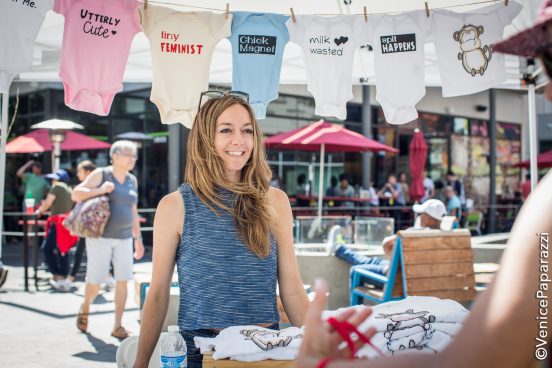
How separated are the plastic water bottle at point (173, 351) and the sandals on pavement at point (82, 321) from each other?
4.47 meters

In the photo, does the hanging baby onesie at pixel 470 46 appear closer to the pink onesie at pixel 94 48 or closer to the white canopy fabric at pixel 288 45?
the white canopy fabric at pixel 288 45

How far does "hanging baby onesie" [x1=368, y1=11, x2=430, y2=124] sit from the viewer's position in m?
4.30

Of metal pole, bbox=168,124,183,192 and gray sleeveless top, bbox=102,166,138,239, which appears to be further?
metal pole, bbox=168,124,183,192

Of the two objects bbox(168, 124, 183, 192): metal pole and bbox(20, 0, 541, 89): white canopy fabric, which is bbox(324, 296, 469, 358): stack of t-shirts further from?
bbox(168, 124, 183, 192): metal pole

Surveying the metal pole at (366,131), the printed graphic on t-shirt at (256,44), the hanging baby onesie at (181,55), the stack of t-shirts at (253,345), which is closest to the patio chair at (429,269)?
the printed graphic on t-shirt at (256,44)

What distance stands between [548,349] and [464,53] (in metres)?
3.95

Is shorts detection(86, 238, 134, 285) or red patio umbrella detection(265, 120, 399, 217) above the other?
red patio umbrella detection(265, 120, 399, 217)

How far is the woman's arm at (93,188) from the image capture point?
19.1 feet

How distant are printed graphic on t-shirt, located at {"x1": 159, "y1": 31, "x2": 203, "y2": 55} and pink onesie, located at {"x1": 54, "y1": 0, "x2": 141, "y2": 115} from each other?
23cm

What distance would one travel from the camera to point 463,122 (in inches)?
843

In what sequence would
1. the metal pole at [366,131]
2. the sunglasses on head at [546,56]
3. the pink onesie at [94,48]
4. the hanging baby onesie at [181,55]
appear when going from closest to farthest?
the sunglasses on head at [546,56] → the pink onesie at [94,48] → the hanging baby onesie at [181,55] → the metal pole at [366,131]

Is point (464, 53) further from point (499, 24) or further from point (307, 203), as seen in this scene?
point (307, 203)

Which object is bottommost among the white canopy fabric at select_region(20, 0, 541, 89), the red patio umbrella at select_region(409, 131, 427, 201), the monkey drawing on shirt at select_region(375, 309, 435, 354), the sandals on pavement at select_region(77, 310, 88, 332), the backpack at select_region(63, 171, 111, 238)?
the sandals on pavement at select_region(77, 310, 88, 332)

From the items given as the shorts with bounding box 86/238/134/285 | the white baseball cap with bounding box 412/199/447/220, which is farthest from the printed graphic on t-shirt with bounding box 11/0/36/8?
the white baseball cap with bounding box 412/199/447/220
